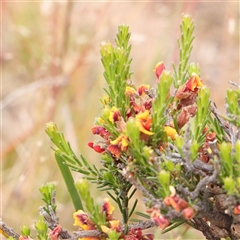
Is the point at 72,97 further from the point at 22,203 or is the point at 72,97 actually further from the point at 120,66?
the point at 120,66

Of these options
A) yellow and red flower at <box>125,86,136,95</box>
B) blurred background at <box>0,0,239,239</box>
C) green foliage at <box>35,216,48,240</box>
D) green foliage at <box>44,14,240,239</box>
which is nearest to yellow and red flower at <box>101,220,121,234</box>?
green foliage at <box>44,14,240,239</box>

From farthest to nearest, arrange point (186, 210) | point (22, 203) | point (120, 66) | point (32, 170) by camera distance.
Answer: point (22, 203), point (32, 170), point (120, 66), point (186, 210)

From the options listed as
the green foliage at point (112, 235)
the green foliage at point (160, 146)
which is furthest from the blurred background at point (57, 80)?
the green foliage at point (112, 235)

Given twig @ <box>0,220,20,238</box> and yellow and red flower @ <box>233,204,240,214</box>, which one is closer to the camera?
yellow and red flower @ <box>233,204,240,214</box>

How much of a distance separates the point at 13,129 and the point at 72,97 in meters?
1.03

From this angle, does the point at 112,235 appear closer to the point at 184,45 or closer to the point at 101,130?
the point at 101,130

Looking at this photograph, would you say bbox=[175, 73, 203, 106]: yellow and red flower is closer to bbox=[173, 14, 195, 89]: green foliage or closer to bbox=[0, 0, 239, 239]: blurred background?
bbox=[173, 14, 195, 89]: green foliage

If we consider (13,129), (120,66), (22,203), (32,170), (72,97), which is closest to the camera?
(120,66)

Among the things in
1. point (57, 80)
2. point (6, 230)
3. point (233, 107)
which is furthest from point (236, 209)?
point (57, 80)

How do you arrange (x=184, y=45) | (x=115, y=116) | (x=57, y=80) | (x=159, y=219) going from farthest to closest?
(x=57, y=80) → (x=184, y=45) → (x=115, y=116) → (x=159, y=219)

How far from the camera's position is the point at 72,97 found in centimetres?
281

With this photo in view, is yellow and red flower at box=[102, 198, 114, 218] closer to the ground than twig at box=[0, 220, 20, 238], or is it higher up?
higher up

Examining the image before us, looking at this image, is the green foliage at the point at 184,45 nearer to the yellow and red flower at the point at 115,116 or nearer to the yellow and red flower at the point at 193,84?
the yellow and red flower at the point at 193,84

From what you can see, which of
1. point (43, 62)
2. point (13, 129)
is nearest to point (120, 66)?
point (43, 62)
